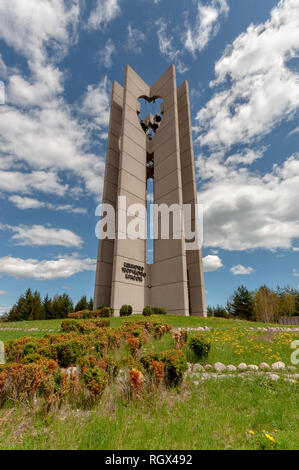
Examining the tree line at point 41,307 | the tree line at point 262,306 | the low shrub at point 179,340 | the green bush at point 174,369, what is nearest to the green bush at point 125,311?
the low shrub at point 179,340

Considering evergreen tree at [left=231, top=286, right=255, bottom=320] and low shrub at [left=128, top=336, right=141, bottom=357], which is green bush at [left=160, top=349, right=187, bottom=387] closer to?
low shrub at [left=128, top=336, right=141, bottom=357]

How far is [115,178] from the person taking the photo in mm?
28422

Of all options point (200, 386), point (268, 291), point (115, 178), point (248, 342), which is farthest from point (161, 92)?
point (268, 291)

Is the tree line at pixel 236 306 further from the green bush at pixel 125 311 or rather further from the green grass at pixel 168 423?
the green grass at pixel 168 423

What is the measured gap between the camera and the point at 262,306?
47906 mm

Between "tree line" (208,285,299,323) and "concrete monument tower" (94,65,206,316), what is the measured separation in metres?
31.1

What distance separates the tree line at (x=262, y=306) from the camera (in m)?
47.4

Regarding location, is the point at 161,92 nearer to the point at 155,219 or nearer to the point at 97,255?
the point at 155,219

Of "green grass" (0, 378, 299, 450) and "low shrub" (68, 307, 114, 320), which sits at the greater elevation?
"low shrub" (68, 307, 114, 320)

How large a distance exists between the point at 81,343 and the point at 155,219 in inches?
817

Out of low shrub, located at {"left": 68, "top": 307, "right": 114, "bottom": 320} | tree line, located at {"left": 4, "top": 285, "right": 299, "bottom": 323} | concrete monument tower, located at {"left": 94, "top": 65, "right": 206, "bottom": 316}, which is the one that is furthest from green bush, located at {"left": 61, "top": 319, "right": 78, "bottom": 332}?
tree line, located at {"left": 4, "top": 285, "right": 299, "bottom": 323}

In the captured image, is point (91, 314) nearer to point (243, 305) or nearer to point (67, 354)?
point (67, 354)

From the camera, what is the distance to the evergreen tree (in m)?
49.3

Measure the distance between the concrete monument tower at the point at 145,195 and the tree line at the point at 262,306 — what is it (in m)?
31.1
